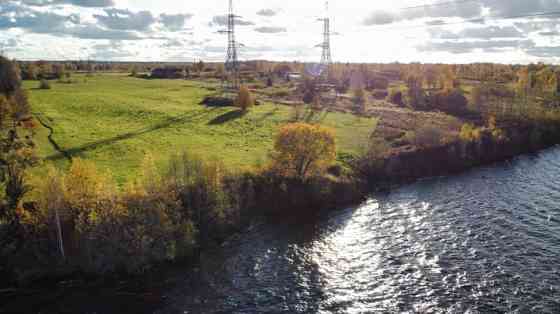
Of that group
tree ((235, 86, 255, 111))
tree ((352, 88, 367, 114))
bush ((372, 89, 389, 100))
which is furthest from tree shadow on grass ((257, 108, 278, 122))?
bush ((372, 89, 389, 100))

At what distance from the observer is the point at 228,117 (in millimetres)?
96938

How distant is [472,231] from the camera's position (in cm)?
4791

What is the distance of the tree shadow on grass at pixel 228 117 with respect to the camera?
3598 inches

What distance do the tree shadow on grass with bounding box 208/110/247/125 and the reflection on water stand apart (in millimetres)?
46165

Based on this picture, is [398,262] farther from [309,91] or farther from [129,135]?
[309,91]

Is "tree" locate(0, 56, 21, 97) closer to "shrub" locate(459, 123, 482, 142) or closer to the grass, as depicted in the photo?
the grass

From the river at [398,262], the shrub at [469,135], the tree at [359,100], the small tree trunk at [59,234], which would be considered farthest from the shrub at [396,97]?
the small tree trunk at [59,234]

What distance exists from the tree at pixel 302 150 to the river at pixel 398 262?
838 cm

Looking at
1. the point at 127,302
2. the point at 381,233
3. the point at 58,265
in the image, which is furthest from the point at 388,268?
the point at 58,265

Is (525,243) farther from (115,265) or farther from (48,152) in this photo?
(48,152)

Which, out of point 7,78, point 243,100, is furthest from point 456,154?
point 7,78

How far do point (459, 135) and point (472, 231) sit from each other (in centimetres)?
3847

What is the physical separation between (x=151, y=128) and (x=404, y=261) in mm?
60825

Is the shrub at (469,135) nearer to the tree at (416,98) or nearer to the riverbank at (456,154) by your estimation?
the riverbank at (456,154)
